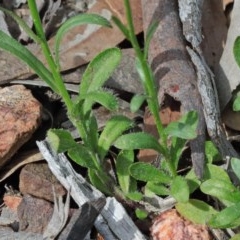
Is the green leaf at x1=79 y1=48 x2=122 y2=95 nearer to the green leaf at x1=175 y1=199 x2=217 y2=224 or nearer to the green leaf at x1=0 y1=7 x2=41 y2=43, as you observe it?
the green leaf at x1=0 y1=7 x2=41 y2=43

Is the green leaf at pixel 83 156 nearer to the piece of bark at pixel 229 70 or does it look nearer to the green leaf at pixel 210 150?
the green leaf at pixel 210 150

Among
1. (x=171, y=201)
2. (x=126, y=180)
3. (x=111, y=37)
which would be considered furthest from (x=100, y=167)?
(x=111, y=37)

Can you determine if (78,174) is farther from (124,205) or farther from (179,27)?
(179,27)

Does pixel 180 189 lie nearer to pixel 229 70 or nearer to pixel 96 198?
pixel 96 198

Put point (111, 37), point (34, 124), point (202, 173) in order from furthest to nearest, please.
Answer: point (111, 37)
point (34, 124)
point (202, 173)

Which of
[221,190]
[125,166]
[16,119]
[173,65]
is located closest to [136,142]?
[125,166]
